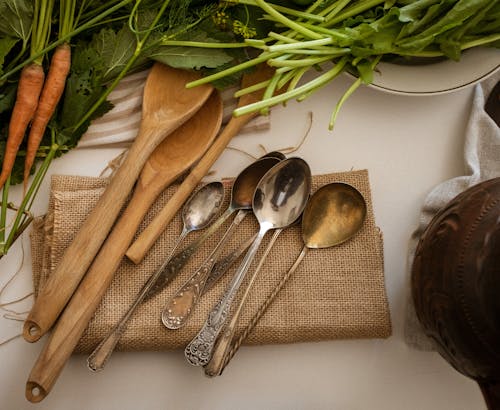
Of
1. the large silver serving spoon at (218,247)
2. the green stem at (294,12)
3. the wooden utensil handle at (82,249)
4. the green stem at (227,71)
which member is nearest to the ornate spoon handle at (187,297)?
the large silver serving spoon at (218,247)

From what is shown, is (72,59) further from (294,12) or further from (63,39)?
(294,12)

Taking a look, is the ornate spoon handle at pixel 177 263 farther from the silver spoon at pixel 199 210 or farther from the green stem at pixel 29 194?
the green stem at pixel 29 194

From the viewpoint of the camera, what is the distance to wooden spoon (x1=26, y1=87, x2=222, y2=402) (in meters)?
0.76

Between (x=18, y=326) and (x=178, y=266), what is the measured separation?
10.2 inches

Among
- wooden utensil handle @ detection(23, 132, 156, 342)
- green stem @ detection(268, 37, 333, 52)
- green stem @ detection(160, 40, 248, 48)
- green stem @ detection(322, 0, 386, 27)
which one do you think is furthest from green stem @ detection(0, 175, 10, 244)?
green stem @ detection(322, 0, 386, 27)

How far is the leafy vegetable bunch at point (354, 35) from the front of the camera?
0.77 metres

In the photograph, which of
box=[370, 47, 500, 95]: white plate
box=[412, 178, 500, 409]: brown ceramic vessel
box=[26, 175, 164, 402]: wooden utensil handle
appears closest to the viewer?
box=[412, 178, 500, 409]: brown ceramic vessel

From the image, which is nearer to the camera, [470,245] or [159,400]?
[470,245]


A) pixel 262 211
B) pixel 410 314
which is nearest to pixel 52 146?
pixel 262 211

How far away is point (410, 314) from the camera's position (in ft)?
2.86

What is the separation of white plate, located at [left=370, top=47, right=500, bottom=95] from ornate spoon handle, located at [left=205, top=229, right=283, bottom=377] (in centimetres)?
32

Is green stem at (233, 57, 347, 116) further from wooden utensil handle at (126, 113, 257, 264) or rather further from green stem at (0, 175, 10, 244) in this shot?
green stem at (0, 175, 10, 244)

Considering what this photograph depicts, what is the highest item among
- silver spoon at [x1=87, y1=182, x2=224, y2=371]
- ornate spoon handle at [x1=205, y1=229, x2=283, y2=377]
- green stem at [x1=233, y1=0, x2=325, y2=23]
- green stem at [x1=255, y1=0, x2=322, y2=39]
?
green stem at [x1=233, y1=0, x2=325, y2=23]

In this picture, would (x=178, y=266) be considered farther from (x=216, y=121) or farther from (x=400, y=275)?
(x=400, y=275)
